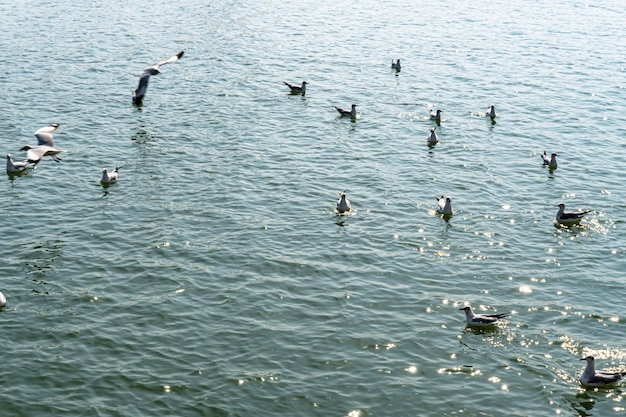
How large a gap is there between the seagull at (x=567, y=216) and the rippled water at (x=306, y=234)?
2.22 feet

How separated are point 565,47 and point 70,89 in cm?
3674

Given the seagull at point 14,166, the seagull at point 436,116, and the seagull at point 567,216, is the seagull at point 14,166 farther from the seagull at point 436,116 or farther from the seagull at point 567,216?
the seagull at point 567,216

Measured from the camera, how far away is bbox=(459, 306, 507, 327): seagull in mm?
25406

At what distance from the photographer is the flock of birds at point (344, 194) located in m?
22.9

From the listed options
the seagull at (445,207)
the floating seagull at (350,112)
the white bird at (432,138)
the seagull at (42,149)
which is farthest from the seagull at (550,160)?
the seagull at (42,149)

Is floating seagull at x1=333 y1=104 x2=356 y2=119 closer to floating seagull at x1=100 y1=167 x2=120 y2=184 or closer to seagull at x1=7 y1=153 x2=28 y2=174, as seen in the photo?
floating seagull at x1=100 y1=167 x2=120 y2=184

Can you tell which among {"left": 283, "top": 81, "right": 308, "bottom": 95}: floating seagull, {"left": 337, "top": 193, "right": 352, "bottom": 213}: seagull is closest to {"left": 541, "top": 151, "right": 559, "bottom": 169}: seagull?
{"left": 337, "top": 193, "right": 352, "bottom": 213}: seagull

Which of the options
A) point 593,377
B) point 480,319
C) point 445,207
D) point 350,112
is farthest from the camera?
point 350,112

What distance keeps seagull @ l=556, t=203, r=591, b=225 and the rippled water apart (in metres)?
0.68

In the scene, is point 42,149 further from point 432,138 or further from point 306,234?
point 432,138

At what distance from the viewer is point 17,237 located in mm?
30672

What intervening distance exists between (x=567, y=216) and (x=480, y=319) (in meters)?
9.68

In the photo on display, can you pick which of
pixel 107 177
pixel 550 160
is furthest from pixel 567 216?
pixel 107 177

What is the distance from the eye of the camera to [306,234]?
104ft
